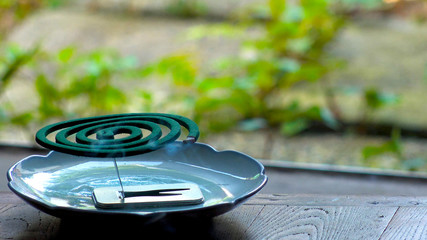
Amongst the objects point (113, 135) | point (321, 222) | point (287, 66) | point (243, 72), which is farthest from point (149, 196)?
point (243, 72)

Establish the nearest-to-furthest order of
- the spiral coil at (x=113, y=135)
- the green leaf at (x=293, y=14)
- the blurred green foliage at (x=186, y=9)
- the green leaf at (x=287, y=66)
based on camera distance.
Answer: the spiral coil at (x=113, y=135)
the green leaf at (x=287, y=66)
the green leaf at (x=293, y=14)
the blurred green foliage at (x=186, y=9)

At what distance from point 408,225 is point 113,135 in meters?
0.38

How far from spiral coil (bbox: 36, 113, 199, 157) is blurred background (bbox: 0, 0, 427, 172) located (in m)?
1.03

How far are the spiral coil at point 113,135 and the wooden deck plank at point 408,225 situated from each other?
10.5 inches

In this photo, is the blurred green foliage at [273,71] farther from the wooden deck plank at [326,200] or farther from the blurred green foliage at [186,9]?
the wooden deck plank at [326,200]

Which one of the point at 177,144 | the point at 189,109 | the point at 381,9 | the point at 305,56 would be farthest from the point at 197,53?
the point at 177,144

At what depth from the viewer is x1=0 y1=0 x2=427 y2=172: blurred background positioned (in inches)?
81.1

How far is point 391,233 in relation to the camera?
726mm

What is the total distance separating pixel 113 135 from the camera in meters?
0.70

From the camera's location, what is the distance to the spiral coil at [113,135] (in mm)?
653

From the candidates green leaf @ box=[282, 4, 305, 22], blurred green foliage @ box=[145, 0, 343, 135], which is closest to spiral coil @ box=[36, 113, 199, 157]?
blurred green foliage @ box=[145, 0, 343, 135]

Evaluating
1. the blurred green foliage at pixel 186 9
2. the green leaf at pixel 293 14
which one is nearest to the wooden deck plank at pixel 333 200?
the green leaf at pixel 293 14

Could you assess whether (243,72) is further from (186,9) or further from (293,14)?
(186,9)

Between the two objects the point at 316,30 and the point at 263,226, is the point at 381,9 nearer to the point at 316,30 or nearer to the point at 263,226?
the point at 316,30
